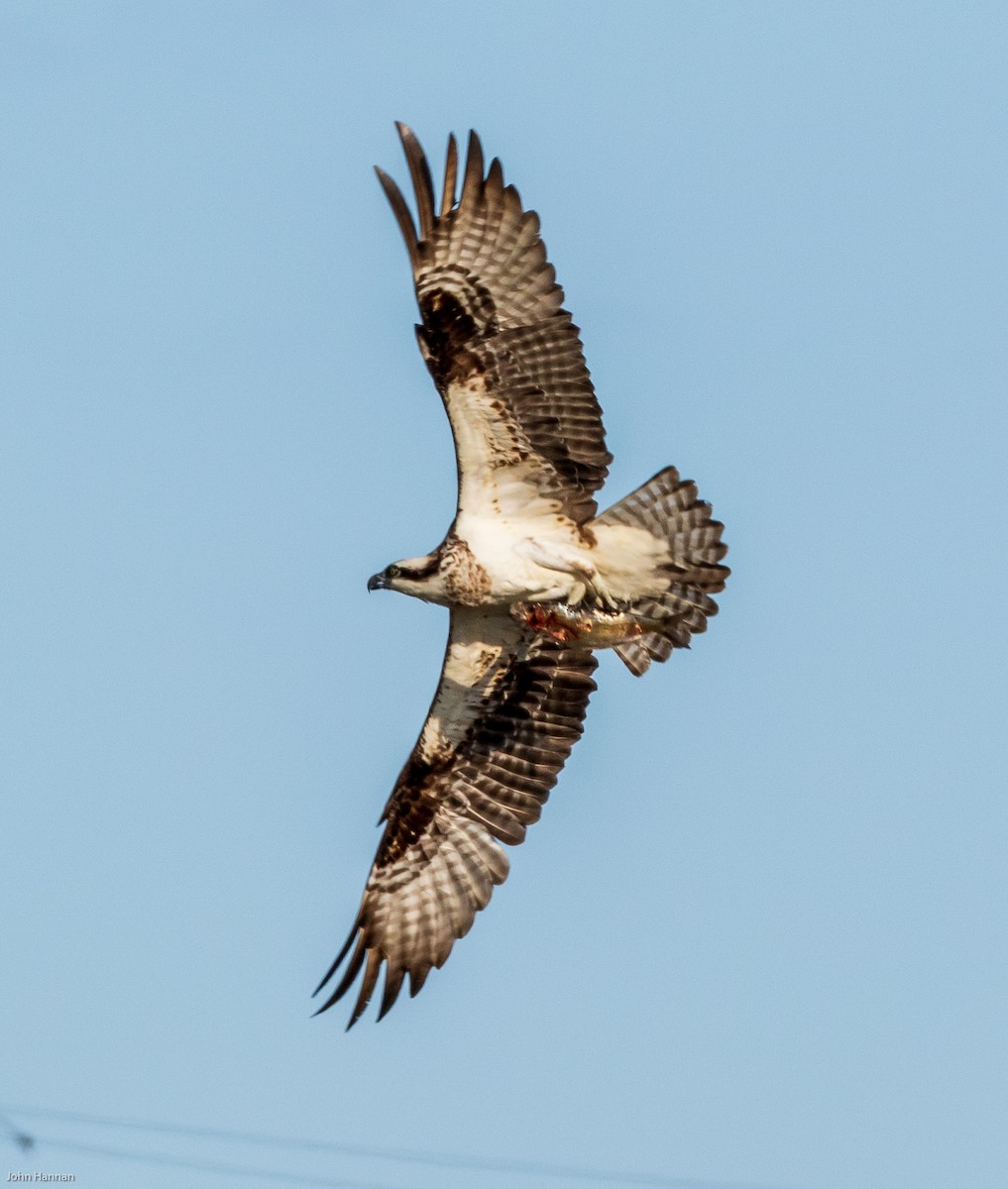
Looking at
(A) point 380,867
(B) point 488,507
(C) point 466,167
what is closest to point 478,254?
(C) point 466,167

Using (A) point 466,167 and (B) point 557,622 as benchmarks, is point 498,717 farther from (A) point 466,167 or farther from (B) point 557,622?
(A) point 466,167

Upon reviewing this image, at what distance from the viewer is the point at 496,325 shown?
577 inches

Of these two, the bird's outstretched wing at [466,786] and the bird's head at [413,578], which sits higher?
the bird's head at [413,578]

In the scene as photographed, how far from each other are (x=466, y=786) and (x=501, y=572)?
5.55 ft

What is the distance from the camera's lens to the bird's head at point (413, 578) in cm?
1506

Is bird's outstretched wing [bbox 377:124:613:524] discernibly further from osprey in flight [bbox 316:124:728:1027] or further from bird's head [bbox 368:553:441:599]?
bird's head [bbox 368:553:441:599]

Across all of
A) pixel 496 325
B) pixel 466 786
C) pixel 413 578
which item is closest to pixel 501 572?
pixel 413 578

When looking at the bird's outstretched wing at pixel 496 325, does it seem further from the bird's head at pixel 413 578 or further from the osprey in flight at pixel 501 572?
the bird's head at pixel 413 578

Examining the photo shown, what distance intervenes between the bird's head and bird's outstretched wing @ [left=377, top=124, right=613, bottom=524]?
778 millimetres

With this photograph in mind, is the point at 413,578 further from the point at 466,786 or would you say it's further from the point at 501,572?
the point at 466,786

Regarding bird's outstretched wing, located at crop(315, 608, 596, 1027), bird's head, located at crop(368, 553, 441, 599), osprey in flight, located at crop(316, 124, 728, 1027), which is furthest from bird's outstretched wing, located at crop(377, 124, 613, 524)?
bird's outstretched wing, located at crop(315, 608, 596, 1027)

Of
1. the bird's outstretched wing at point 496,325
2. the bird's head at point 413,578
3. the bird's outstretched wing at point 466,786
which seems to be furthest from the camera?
the bird's outstretched wing at point 466,786

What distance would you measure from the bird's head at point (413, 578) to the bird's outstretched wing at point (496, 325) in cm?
78

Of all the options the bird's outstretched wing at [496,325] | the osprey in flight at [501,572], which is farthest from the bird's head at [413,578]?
the bird's outstretched wing at [496,325]
